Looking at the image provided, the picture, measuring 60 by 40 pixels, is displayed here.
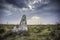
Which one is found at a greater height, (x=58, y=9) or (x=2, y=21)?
(x=58, y=9)

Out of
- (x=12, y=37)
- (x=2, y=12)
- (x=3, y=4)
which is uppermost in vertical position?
(x=3, y=4)

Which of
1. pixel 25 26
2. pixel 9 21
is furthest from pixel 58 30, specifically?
pixel 9 21

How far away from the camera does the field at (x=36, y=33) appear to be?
4028 mm

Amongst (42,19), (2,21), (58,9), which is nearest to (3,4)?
(2,21)

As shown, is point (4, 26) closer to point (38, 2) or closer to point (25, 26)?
point (25, 26)

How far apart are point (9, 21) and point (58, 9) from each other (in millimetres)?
1673

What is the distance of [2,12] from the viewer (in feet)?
13.6

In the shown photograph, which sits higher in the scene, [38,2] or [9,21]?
[38,2]

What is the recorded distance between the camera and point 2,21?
161 inches

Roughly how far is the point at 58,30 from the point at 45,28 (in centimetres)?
43

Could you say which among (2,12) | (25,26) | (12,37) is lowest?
(12,37)

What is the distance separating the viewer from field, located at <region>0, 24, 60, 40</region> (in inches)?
159

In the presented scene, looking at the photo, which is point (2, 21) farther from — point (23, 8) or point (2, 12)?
point (23, 8)

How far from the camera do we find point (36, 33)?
4070mm
